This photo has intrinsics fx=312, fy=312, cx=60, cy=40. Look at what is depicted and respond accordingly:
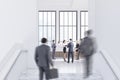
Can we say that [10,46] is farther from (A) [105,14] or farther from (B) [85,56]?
(A) [105,14]

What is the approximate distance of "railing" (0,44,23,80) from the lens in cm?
858

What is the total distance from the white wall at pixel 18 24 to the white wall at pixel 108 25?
2.69 m

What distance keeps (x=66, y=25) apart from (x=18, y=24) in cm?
1938

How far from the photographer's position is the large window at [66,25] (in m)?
30.2

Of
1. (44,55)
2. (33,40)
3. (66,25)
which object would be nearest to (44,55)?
(44,55)

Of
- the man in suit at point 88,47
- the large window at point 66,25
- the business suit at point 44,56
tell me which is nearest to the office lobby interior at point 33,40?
the man in suit at point 88,47

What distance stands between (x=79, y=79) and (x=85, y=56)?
35.4 inches

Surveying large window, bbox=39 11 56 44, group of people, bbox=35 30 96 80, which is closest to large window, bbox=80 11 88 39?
large window, bbox=39 11 56 44

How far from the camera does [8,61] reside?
375 inches

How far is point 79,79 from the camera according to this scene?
10.4m

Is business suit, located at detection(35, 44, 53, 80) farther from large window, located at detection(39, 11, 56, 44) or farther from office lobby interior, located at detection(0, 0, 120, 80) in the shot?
large window, located at detection(39, 11, 56, 44)

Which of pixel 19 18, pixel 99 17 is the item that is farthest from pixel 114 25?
pixel 19 18

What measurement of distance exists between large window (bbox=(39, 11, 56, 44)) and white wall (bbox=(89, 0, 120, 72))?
638 inches

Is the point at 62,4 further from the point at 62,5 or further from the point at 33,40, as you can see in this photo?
the point at 33,40
